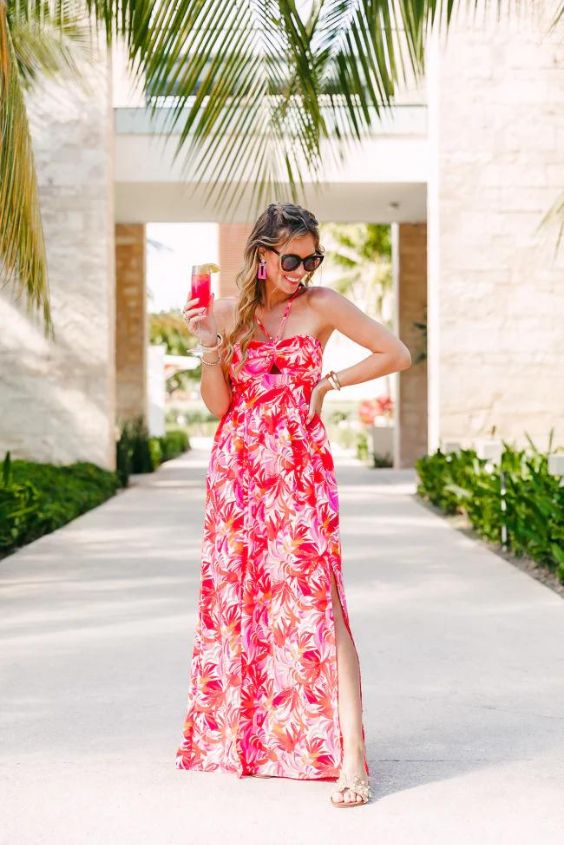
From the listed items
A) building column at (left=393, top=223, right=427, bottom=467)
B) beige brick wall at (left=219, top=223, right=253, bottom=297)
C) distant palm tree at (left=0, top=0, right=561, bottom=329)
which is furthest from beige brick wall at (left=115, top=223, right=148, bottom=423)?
beige brick wall at (left=219, top=223, right=253, bottom=297)

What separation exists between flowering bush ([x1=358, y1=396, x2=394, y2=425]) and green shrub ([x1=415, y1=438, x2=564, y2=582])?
14.7 metres

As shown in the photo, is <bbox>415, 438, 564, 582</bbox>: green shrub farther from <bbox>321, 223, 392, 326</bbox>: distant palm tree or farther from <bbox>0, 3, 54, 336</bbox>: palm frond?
<bbox>321, 223, 392, 326</bbox>: distant palm tree

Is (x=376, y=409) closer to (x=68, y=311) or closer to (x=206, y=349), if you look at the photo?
(x=68, y=311)

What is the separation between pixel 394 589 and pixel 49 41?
285 inches

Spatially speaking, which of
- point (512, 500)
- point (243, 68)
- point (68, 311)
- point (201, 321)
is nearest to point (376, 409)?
point (68, 311)

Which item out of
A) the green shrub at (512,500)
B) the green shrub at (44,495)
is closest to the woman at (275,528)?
the green shrub at (512,500)

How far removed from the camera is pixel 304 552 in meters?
3.61

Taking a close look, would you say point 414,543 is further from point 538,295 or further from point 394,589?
point 538,295

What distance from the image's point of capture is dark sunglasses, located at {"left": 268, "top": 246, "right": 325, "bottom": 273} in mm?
3570

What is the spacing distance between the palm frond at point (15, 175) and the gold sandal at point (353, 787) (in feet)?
9.56

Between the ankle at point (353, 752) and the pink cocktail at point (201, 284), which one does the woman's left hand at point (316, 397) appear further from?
the ankle at point (353, 752)

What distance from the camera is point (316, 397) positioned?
3629 mm

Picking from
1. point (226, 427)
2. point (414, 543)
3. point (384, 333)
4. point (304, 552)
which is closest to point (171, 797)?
point (304, 552)

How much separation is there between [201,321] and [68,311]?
12.8 metres
